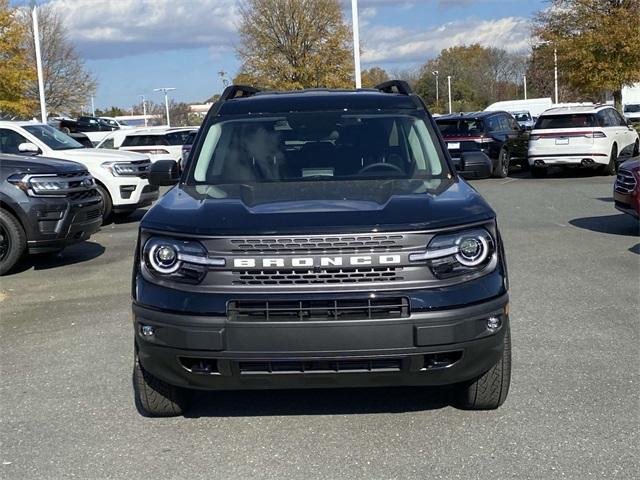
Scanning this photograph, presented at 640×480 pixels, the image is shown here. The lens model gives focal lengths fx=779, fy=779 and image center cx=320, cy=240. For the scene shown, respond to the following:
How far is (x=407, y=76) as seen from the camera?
94.7 metres

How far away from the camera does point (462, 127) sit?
63.7ft

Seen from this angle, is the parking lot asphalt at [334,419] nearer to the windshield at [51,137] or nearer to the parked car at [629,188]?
the parked car at [629,188]

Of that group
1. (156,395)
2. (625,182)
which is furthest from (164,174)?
(625,182)

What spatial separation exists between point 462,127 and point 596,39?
27.4 ft

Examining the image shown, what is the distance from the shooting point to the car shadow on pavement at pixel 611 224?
1066 centimetres

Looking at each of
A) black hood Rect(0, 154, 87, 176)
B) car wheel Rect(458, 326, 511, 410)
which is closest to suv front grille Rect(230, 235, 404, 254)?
car wheel Rect(458, 326, 511, 410)

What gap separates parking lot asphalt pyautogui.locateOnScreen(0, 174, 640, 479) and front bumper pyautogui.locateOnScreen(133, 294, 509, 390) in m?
0.38

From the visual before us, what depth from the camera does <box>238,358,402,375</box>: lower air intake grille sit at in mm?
3695

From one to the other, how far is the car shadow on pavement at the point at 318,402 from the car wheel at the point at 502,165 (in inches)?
Result: 611

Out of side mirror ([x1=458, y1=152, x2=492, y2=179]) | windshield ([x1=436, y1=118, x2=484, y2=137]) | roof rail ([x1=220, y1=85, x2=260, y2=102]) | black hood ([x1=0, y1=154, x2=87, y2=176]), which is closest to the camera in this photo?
side mirror ([x1=458, y1=152, x2=492, y2=179])

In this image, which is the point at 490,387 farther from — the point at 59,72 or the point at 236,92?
the point at 59,72

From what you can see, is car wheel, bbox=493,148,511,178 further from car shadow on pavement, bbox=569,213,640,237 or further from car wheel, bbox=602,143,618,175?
car shadow on pavement, bbox=569,213,640,237

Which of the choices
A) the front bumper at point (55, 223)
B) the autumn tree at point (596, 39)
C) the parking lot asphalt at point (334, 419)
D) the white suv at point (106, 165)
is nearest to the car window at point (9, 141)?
the white suv at point (106, 165)

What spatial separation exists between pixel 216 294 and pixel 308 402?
1222 millimetres
